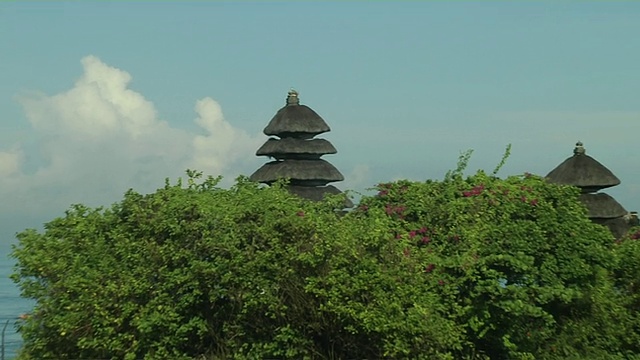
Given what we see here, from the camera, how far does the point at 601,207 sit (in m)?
30.1

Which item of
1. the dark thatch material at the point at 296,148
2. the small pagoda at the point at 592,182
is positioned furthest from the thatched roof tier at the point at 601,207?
the dark thatch material at the point at 296,148

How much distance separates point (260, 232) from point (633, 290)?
671 centimetres

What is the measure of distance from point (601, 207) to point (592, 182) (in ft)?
3.39

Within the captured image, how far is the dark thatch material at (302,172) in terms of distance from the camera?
2811 centimetres

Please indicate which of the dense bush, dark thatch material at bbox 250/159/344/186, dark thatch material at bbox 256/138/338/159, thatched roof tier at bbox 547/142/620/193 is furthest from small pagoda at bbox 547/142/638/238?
the dense bush

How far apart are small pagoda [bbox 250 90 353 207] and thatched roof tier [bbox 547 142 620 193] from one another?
703 centimetres

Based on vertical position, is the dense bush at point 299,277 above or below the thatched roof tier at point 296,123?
below

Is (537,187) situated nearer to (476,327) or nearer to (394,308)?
(476,327)

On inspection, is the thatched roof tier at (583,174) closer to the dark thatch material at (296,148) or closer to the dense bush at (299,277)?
the dark thatch material at (296,148)

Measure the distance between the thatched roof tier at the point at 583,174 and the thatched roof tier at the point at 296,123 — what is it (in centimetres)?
754

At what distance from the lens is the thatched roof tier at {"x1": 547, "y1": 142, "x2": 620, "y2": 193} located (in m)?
29.6

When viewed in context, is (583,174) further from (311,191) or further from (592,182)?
(311,191)

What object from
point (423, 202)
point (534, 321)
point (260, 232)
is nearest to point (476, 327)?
point (534, 321)

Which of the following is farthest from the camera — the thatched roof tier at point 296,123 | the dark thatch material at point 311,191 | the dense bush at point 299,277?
the thatched roof tier at point 296,123
